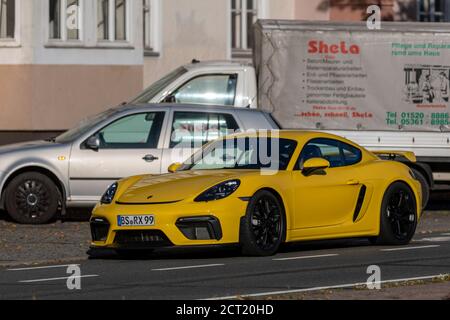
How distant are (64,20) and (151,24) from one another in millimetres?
2795

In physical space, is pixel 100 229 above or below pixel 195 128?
below

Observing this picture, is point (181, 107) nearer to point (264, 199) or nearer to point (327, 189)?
point (327, 189)

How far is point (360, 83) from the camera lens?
2080 centimetres

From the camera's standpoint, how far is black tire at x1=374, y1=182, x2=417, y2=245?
15641 millimetres

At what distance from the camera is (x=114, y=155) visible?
61.6 feet

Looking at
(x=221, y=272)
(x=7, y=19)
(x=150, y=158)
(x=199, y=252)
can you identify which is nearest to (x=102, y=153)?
(x=150, y=158)

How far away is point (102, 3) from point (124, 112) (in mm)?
8514

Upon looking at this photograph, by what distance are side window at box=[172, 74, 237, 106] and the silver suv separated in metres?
1.14

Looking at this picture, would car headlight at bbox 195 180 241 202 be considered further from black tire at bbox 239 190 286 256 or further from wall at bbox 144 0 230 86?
wall at bbox 144 0 230 86

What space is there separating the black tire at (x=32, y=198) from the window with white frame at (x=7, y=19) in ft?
25.6

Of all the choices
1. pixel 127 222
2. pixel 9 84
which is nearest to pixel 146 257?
pixel 127 222

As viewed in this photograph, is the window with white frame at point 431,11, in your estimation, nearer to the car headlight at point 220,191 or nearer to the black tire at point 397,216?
the black tire at point 397,216

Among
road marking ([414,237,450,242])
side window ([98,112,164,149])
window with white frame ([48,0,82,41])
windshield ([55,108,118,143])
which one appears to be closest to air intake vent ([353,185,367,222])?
road marking ([414,237,450,242])

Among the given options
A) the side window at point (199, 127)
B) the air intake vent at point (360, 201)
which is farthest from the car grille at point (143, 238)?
the side window at point (199, 127)
